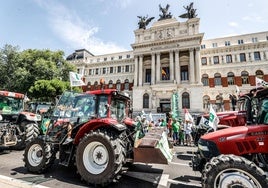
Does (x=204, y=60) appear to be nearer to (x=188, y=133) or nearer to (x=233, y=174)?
(x=188, y=133)

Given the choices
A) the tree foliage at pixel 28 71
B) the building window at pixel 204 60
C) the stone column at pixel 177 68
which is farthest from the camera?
the building window at pixel 204 60

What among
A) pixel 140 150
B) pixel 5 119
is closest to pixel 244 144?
pixel 140 150

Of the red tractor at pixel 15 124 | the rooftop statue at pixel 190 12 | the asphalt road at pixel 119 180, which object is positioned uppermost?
the rooftop statue at pixel 190 12

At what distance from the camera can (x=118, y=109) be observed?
4.72 m

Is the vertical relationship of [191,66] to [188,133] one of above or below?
above

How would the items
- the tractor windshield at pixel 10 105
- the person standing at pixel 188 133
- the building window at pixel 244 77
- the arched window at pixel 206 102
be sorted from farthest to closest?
the arched window at pixel 206 102 < the building window at pixel 244 77 < the person standing at pixel 188 133 < the tractor windshield at pixel 10 105

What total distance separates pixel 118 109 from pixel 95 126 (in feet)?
3.08

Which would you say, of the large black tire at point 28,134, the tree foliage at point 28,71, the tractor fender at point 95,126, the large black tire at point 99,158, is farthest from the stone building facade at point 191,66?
the large black tire at point 99,158

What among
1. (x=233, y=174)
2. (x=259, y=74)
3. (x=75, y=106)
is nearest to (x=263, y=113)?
(x=233, y=174)

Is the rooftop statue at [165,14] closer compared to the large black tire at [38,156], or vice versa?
the large black tire at [38,156]

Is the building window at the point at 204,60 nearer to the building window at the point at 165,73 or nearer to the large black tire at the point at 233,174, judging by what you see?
the building window at the point at 165,73

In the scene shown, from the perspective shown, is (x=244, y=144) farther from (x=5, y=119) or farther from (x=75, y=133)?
(x=5, y=119)

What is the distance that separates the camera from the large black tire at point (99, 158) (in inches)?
139

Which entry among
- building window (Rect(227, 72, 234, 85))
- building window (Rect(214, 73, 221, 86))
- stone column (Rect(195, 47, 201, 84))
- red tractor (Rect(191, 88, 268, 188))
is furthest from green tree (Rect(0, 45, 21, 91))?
building window (Rect(227, 72, 234, 85))
